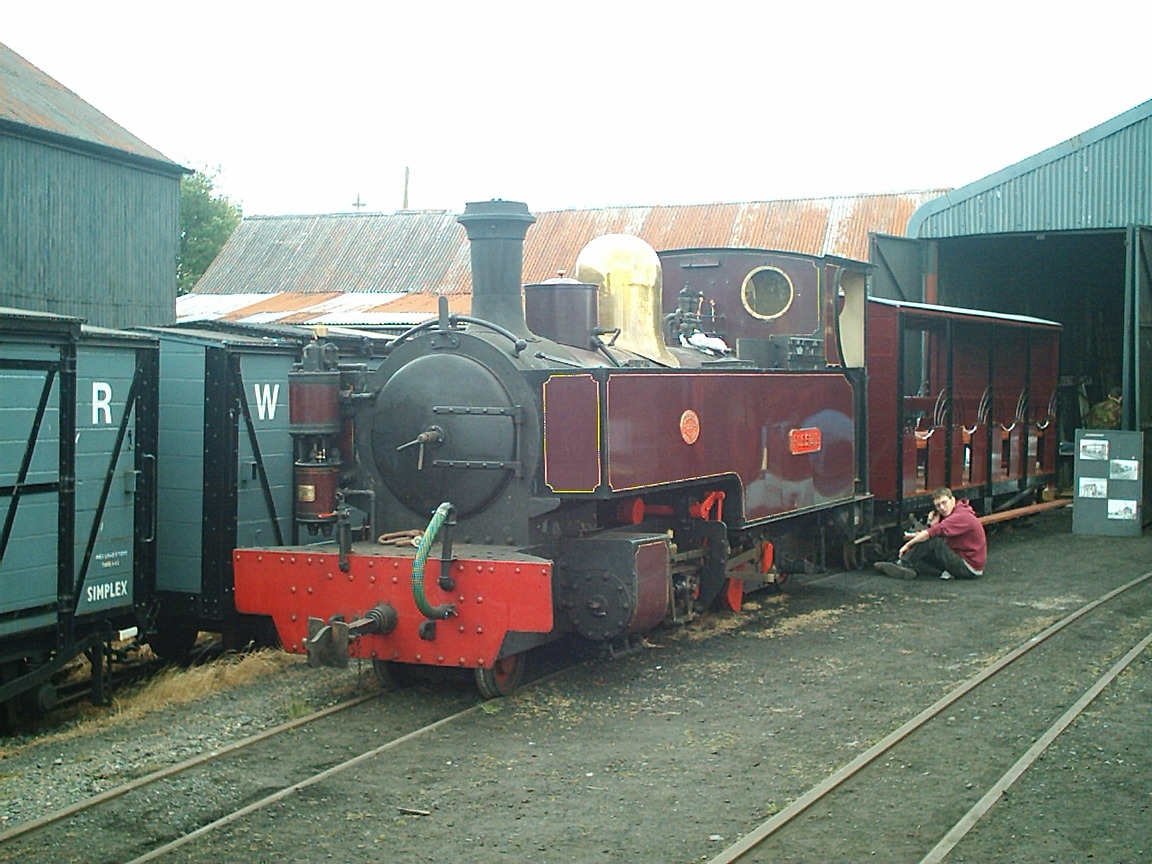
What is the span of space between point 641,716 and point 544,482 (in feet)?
4.32

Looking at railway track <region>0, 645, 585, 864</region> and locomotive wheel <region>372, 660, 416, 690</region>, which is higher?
locomotive wheel <region>372, 660, 416, 690</region>

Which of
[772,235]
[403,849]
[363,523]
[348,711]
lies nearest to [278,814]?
[403,849]

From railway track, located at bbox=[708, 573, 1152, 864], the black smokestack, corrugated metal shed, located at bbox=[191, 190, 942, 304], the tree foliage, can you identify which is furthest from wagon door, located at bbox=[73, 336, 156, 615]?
the tree foliage

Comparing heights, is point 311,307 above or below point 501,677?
above

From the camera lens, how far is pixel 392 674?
6.98 metres

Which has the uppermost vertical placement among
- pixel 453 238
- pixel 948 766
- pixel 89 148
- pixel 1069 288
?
pixel 453 238

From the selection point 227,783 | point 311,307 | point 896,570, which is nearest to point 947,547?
point 896,570

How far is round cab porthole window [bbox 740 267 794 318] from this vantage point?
378 inches

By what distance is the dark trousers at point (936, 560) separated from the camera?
10797mm

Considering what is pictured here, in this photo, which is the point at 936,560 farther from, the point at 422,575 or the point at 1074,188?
the point at 1074,188

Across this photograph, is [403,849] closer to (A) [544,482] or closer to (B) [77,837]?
(B) [77,837]

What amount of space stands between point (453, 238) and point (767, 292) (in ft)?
75.6

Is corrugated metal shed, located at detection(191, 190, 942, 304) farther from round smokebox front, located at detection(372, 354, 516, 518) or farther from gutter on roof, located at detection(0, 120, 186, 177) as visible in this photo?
round smokebox front, located at detection(372, 354, 516, 518)

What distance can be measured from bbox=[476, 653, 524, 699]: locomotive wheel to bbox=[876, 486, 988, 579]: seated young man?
5100 mm
